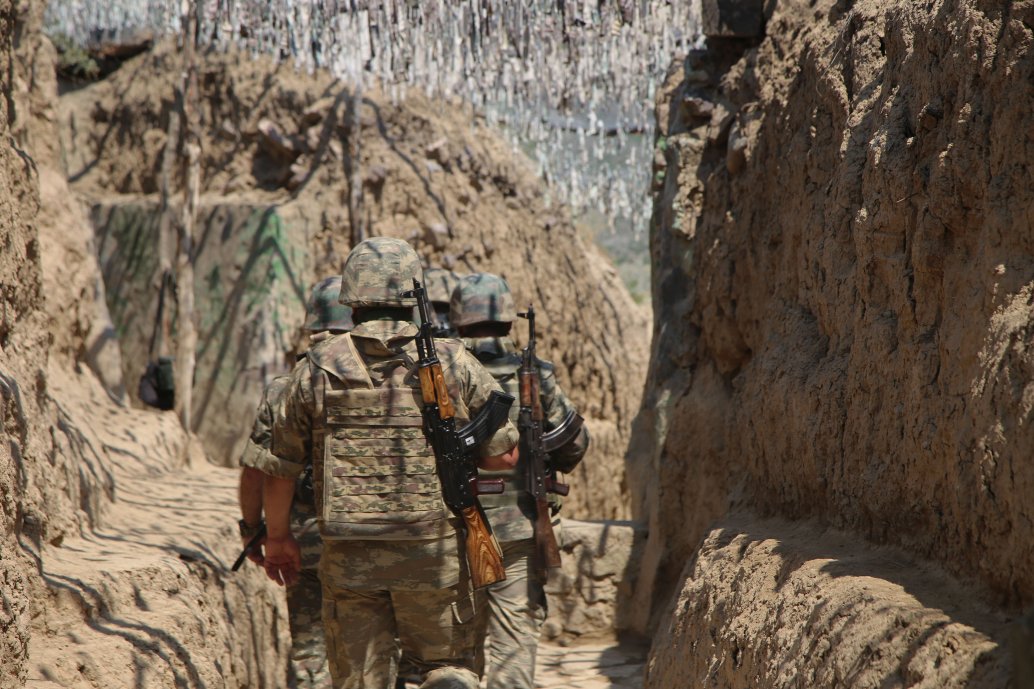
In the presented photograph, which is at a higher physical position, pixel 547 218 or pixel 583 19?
pixel 583 19

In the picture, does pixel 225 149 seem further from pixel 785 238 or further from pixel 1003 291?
pixel 1003 291

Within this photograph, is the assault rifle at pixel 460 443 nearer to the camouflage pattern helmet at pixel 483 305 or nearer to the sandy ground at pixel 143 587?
the camouflage pattern helmet at pixel 483 305

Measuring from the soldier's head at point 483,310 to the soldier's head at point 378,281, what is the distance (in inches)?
39.5

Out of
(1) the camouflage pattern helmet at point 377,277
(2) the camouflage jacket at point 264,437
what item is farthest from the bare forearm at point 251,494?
(1) the camouflage pattern helmet at point 377,277

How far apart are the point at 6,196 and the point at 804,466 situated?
3.40 metres

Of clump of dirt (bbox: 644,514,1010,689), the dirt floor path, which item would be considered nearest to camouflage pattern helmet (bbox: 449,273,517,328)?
clump of dirt (bbox: 644,514,1010,689)

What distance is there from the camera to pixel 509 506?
445 cm

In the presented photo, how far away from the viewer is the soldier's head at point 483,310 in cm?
469

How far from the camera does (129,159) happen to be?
35.4ft

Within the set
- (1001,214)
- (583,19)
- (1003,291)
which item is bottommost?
(1003,291)

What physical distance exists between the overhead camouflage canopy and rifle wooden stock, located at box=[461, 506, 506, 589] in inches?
167

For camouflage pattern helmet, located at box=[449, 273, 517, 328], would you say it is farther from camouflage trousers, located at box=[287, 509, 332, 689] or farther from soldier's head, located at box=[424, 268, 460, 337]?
camouflage trousers, located at box=[287, 509, 332, 689]

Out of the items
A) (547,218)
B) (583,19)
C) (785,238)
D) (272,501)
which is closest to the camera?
(272,501)

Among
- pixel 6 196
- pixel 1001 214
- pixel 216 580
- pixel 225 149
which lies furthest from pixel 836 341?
pixel 225 149
